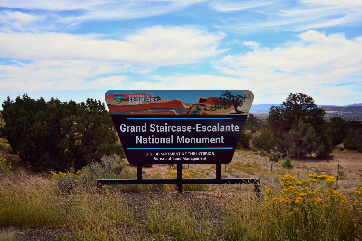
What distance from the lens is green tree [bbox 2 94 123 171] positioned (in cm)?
1972

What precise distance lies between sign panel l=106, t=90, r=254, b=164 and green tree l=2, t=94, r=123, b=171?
10717 millimetres

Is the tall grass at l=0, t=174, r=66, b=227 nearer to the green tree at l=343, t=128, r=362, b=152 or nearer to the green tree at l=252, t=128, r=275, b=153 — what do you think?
the green tree at l=252, t=128, r=275, b=153

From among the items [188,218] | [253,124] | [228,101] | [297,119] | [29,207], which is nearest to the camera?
[188,218]

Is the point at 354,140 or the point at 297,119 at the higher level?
the point at 297,119

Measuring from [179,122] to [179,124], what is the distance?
0.06 m

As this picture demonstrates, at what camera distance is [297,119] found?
39.2m

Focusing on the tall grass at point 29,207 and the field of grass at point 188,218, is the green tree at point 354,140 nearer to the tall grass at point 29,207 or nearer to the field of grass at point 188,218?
the field of grass at point 188,218

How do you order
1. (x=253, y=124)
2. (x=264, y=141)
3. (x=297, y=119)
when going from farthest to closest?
1. (x=253, y=124)
2. (x=264, y=141)
3. (x=297, y=119)

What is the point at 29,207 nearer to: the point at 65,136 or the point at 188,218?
the point at 188,218

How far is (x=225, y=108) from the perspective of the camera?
30.4 ft

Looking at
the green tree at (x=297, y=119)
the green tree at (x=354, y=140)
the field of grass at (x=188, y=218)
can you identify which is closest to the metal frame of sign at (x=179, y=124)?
the field of grass at (x=188, y=218)

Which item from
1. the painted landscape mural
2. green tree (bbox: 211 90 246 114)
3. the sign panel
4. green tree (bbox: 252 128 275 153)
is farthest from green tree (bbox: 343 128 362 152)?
the painted landscape mural

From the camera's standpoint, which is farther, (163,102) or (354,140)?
(354,140)

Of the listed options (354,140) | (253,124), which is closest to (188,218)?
(354,140)
